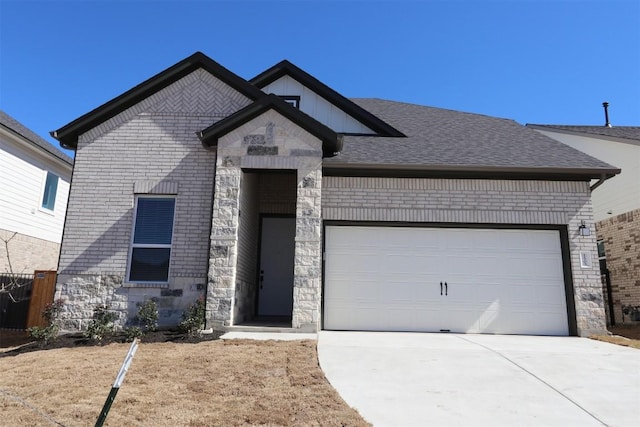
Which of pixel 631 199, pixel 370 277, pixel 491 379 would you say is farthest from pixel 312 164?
pixel 631 199

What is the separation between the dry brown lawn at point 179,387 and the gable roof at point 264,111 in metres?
4.14

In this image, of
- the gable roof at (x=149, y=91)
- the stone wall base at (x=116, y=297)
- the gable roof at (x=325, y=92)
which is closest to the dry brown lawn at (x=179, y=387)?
the stone wall base at (x=116, y=297)

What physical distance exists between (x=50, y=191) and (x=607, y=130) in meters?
19.7

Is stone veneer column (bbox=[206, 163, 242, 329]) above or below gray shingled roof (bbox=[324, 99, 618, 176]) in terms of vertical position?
below

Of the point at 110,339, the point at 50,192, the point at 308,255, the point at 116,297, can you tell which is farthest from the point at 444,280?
the point at 50,192

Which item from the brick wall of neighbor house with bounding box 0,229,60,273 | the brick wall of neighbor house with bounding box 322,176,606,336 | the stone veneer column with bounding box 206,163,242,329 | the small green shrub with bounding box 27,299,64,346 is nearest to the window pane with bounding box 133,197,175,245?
the stone veneer column with bounding box 206,163,242,329

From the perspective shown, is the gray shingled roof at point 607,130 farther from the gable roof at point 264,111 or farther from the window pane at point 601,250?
the gable roof at point 264,111

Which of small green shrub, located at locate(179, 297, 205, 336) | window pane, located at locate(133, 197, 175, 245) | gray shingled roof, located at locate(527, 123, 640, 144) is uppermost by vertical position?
gray shingled roof, located at locate(527, 123, 640, 144)

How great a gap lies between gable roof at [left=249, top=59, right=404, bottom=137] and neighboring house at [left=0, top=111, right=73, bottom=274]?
8098 mm

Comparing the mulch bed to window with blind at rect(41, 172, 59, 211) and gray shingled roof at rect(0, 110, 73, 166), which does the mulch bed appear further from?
gray shingled roof at rect(0, 110, 73, 166)

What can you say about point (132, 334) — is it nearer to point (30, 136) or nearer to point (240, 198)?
point (240, 198)

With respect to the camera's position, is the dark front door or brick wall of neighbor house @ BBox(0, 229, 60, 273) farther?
brick wall of neighbor house @ BBox(0, 229, 60, 273)

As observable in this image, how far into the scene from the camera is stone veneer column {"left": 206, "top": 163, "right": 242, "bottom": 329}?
8.33 m

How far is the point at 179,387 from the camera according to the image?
17.0ft
